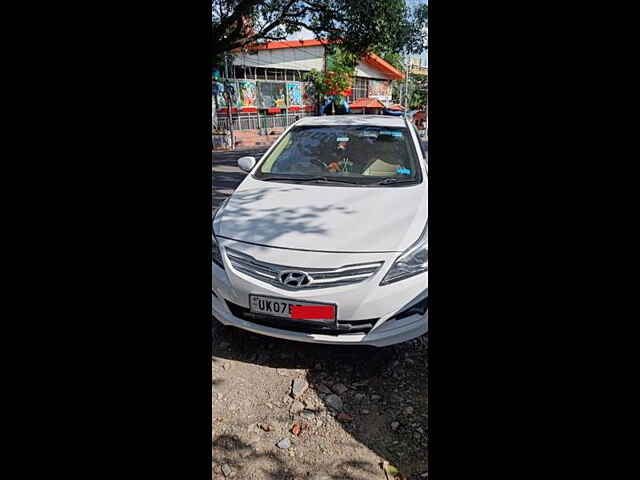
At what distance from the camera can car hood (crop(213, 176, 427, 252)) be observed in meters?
3.11

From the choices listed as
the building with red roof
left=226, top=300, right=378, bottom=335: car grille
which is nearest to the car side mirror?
left=226, top=300, right=378, bottom=335: car grille

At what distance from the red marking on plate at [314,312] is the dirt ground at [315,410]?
436 millimetres

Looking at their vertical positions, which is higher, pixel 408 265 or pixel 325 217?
pixel 325 217

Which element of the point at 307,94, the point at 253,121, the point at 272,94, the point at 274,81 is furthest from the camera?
the point at 307,94

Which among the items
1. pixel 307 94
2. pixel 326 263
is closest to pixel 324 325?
pixel 326 263

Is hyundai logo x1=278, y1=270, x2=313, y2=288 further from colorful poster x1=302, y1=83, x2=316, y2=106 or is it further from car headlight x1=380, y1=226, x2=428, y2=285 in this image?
colorful poster x1=302, y1=83, x2=316, y2=106

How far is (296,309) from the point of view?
2.93 meters

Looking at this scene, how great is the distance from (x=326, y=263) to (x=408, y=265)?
49 cm

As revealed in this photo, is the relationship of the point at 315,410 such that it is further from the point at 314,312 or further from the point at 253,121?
the point at 253,121

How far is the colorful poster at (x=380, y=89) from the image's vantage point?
3784 centimetres


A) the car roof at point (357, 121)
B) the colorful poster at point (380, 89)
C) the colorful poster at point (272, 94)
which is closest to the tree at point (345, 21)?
the car roof at point (357, 121)
